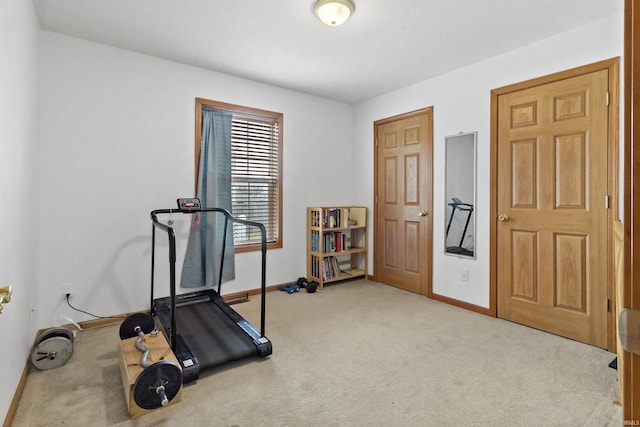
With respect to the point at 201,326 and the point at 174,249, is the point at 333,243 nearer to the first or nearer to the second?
the point at 201,326

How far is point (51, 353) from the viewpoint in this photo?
7.48 ft

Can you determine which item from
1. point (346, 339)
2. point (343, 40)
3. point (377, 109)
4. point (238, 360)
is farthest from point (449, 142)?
point (238, 360)

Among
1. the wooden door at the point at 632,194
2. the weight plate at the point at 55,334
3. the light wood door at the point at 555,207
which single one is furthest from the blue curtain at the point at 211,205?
the wooden door at the point at 632,194

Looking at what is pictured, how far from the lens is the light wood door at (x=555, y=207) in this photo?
2.58 meters

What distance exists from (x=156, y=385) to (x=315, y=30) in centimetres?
281

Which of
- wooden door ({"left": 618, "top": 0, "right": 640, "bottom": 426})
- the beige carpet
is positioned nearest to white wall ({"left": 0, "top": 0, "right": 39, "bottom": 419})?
the beige carpet

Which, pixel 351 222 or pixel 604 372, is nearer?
pixel 604 372

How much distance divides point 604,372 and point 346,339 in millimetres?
1781

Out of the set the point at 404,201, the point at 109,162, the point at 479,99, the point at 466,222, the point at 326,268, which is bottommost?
the point at 326,268

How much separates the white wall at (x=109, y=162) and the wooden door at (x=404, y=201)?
1.92m

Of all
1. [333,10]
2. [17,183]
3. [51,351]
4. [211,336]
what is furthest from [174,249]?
[333,10]

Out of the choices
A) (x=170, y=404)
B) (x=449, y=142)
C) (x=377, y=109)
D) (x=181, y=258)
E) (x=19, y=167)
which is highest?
(x=377, y=109)

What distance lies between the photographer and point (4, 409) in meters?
1.65

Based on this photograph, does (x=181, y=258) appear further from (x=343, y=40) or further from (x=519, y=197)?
(x=519, y=197)
